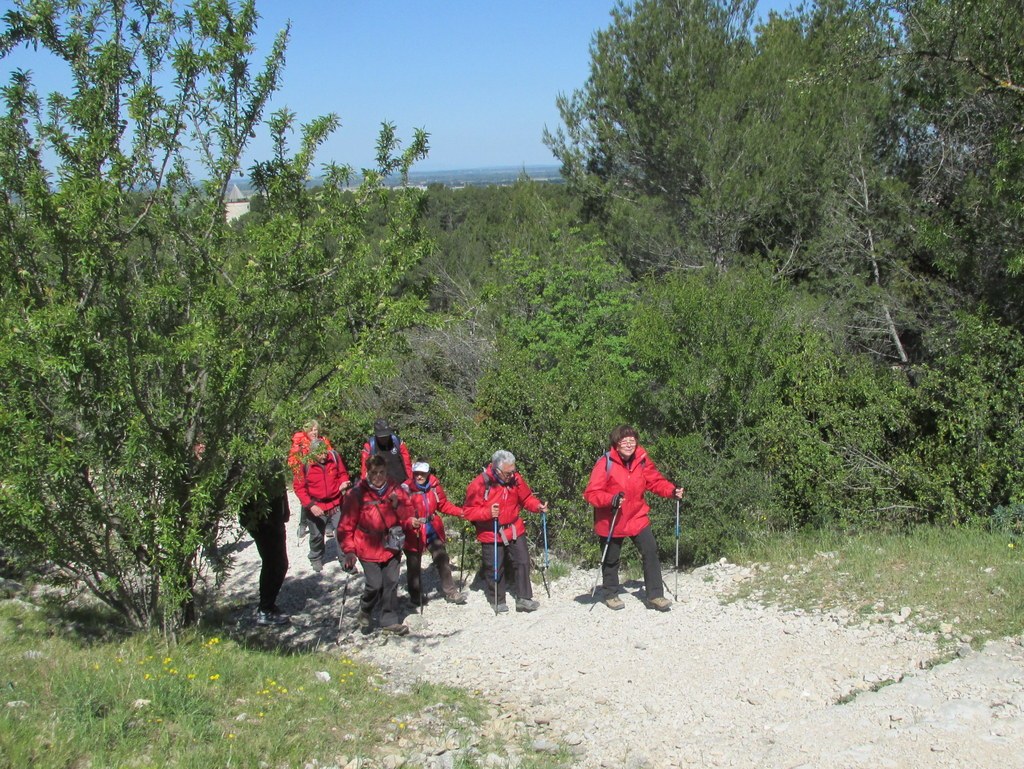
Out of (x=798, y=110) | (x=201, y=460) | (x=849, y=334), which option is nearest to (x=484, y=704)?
(x=201, y=460)

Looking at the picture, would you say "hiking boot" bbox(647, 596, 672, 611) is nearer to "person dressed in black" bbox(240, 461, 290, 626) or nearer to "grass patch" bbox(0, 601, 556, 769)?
"grass patch" bbox(0, 601, 556, 769)

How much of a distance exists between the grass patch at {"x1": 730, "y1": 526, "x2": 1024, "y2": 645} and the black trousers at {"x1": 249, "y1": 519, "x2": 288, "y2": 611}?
13.3 ft

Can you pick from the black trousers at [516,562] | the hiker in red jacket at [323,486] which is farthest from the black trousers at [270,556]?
the black trousers at [516,562]

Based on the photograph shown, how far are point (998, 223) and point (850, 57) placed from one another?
8.67 ft

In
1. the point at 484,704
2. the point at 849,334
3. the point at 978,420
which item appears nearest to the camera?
the point at 484,704

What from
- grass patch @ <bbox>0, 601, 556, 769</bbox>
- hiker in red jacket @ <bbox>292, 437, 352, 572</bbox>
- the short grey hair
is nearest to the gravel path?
grass patch @ <bbox>0, 601, 556, 769</bbox>

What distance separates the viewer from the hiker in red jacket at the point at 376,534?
23.7 ft

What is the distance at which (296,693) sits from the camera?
5.36 metres

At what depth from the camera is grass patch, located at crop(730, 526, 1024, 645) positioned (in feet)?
20.0

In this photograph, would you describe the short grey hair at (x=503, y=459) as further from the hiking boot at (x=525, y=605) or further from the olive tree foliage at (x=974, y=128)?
the olive tree foliage at (x=974, y=128)

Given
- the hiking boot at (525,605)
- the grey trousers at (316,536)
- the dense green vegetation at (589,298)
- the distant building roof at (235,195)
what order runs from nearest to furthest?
the dense green vegetation at (589,298) < the distant building roof at (235,195) < the hiking boot at (525,605) < the grey trousers at (316,536)

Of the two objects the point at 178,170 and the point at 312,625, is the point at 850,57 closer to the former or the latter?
the point at 178,170

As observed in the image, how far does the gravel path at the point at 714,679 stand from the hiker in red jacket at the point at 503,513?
1.10 ft

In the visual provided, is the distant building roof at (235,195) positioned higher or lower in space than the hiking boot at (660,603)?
higher
